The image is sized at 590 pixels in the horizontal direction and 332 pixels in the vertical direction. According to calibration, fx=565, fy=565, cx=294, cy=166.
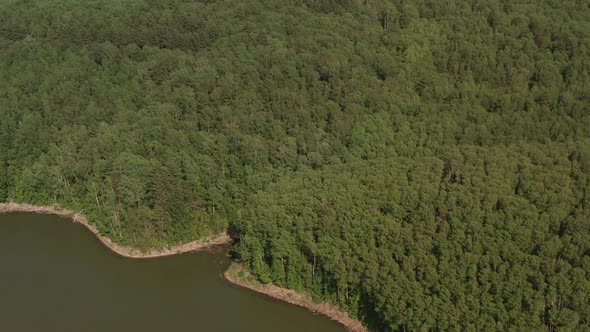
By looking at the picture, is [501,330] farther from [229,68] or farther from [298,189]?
[229,68]

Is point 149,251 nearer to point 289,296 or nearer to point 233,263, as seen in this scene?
point 233,263

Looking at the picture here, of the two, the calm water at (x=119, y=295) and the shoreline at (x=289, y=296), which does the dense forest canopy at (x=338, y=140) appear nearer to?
the shoreline at (x=289, y=296)

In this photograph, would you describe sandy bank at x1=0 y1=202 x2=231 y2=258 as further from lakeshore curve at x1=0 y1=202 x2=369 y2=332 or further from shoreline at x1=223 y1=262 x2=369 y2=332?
shoreline at x1=223 y1=262 x2=369 y2=332

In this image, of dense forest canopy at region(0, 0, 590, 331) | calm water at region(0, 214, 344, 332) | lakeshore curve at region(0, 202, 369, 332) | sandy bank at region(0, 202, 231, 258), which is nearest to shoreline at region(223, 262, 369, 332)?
lakeshore curve at region(0, 202, 369, 332)

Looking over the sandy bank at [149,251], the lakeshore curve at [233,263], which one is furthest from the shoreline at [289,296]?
the sandy bank at [149,251]

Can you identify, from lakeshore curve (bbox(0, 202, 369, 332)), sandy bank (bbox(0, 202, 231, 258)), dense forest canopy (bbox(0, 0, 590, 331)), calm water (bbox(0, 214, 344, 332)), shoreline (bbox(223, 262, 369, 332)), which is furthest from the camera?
sandy bank (bbox(0, 202, 231, 258))

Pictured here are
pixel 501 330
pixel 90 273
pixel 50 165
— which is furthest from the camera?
pixel 50 165

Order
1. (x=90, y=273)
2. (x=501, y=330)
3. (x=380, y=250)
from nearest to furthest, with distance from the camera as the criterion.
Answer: (x=501, y=330) < (x=380, y=250) < (x=90, y=273)

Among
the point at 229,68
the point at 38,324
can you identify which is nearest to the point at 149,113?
the point at 229,68
